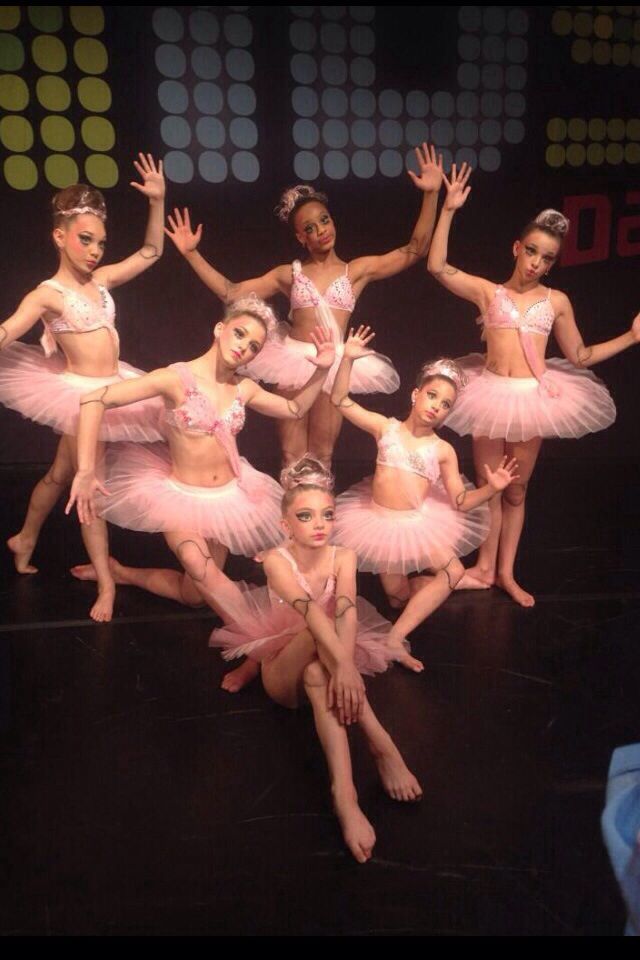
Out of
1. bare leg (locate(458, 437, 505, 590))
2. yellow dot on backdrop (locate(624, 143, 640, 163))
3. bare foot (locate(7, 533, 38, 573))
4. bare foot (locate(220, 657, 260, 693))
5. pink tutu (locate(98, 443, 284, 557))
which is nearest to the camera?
bare foot (locate(220, 657, 260, 693))

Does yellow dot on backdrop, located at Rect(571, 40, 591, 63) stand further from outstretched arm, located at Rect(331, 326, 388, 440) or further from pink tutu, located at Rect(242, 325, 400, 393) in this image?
outstretched arm, located at Rect(331, 326, 388, 440)

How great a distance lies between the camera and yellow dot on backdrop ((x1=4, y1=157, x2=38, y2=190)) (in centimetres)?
359

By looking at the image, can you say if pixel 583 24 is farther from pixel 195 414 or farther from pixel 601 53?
pixel 195 414

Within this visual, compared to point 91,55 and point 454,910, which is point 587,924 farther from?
point 91,55

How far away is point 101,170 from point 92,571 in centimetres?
182

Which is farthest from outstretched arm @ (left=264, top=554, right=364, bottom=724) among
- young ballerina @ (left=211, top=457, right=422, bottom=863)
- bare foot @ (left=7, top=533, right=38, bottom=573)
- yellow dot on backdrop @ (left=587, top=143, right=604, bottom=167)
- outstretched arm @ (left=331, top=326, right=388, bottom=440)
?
yellow dot on backdrop @ (left=587, top=143, right=604, bottom=167)

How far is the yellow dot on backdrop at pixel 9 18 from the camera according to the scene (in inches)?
132

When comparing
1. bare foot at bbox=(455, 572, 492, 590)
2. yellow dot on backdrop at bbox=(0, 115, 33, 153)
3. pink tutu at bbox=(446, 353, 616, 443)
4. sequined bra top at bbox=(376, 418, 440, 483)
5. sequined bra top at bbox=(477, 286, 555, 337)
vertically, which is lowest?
bare foot at bbox=(455, 572, 492, 590)

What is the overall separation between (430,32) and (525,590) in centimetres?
257

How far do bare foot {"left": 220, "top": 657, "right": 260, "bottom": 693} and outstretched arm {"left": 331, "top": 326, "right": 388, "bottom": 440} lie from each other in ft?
2.65

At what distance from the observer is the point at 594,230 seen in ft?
14.3

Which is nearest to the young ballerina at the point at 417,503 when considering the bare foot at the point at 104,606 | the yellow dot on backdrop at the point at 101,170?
the bare foot at the point at 104,606

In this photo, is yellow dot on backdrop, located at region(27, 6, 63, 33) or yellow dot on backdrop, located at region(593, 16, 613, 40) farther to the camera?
yellow dot on backdrop, located at region(593, 16, 613, 40)

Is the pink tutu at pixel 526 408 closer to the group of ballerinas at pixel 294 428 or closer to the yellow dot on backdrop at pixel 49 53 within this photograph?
the group of ballerinas at pixel 294 428
